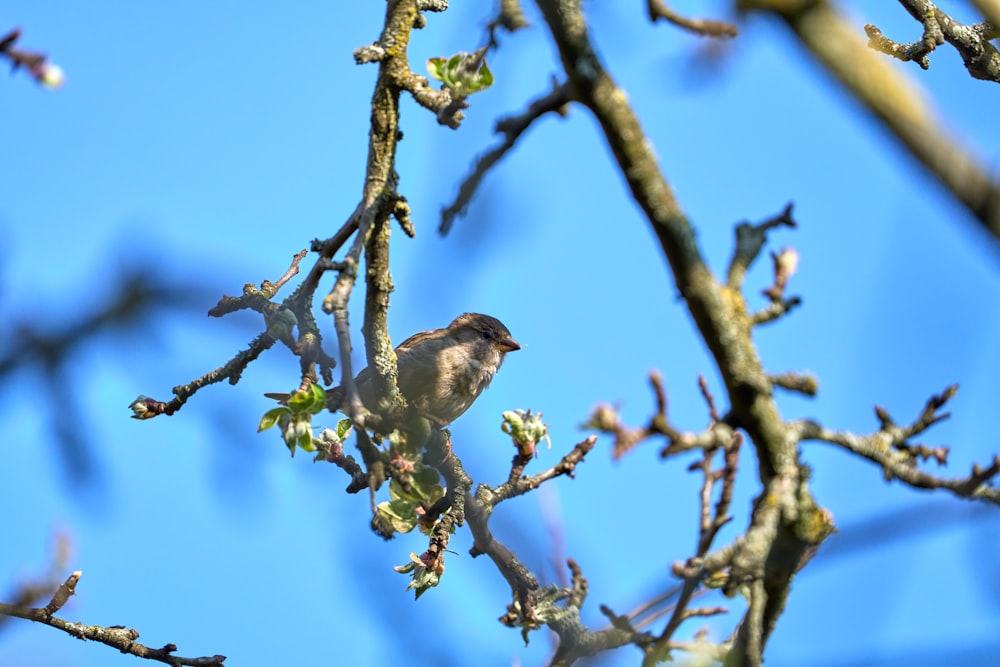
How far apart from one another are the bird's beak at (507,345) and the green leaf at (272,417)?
438 cm

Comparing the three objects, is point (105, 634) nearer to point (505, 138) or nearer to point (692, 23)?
point (505, 138)

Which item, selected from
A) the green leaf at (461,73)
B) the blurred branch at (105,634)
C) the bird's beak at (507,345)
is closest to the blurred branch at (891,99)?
the green leaf at (461,73)

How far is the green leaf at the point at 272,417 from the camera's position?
324 cm

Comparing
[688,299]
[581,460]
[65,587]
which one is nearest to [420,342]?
[581,460]

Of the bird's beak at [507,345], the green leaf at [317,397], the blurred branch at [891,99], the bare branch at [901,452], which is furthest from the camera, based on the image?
the bird's beak at [507,345]

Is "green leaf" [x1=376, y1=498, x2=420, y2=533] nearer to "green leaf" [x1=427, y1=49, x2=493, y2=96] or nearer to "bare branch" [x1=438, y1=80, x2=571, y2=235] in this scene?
"bare branch" [x1=438, y1=80, x2=571, y2=235]

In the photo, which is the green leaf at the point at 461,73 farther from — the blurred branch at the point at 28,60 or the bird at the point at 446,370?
the bird at the point at 446,370

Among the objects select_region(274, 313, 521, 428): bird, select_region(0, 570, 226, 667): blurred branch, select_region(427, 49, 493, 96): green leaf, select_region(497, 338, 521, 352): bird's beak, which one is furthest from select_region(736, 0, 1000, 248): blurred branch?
select_region(497, 338, 521, 352): bird's beak

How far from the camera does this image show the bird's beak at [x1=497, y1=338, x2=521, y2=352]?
762 centimetres

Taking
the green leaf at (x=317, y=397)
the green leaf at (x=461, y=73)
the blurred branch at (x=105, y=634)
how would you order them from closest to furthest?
the green leaf at (x=317, y=397)
the green leaf at (x=461, y=73)
the blurred branch at (x=105, y=634)

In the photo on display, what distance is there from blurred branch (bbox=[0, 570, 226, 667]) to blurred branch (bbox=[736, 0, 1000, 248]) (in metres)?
3.08

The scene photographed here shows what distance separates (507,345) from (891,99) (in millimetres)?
6010

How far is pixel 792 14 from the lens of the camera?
1838 millimetres

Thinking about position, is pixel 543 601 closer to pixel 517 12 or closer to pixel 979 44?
pixel 517 12
